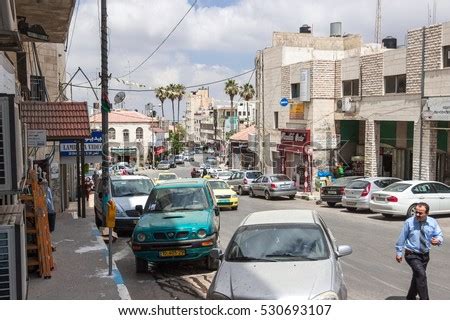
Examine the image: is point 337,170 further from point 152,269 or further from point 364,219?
point 152,269

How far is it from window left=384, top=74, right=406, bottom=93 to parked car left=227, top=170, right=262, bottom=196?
11423 millimetres

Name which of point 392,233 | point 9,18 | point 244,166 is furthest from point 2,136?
point 244,166

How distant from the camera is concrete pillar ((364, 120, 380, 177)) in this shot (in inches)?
1176

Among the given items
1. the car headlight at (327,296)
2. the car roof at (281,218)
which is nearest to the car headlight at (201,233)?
the car roof at (281,218)

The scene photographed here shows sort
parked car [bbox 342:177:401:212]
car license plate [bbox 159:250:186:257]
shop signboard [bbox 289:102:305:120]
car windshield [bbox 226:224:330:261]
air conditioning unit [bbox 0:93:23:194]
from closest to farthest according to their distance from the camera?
air conditioning unit [bbox 0:93:23:194]
car windshield [bbox 226:224:330:261]
car license plate [bbox 159:250:186:257]
parked car [bbox 342:177:401:212]
shop signboard [bbox 289:102:305:120]

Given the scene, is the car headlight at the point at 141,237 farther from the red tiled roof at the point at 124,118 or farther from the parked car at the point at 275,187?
the red tiled roof at the point at 124,118

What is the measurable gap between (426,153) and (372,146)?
478 centimetres

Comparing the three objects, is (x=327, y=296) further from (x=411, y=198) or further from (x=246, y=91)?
(x=246, y=91)

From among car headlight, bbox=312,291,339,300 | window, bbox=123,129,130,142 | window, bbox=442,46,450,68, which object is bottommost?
car headlight, bbox=312,291,339,300

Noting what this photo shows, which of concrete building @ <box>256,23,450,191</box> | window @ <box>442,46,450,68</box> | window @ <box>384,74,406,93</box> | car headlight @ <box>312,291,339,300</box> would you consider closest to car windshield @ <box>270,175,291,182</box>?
concrete building @ <box>256,23,450,191</box>

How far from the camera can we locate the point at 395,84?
91.7ft

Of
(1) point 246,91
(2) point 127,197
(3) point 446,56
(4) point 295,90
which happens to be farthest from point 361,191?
(1) point 246,91

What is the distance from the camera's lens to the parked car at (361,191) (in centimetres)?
2255

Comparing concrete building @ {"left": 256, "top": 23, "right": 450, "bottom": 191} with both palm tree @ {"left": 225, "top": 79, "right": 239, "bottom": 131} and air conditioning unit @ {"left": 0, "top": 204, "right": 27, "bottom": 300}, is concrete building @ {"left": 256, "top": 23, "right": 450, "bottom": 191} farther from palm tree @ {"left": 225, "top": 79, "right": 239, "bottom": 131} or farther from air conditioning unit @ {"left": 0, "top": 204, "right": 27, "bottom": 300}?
palm tree @ {"left": 225, "top": 79, "right": 239, "bottom": 131}
